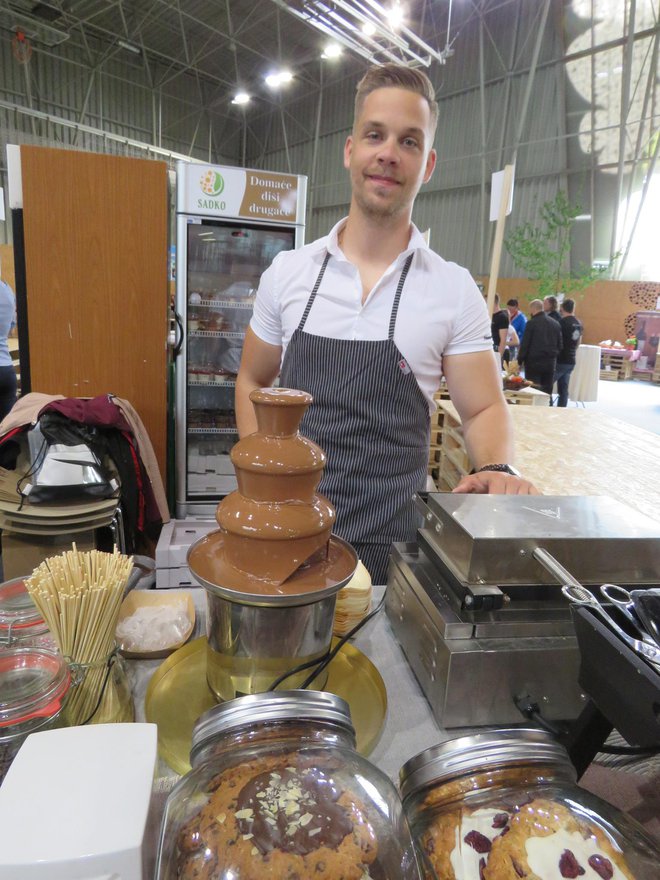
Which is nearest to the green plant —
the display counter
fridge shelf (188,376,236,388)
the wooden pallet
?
the wooden pallet

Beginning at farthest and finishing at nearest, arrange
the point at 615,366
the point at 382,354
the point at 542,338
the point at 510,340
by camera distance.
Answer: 1. the point at 615,366
2. the point at 510,340
3. the point at 542,338
4. the point at 382,354

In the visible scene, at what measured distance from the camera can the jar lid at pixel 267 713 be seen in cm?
61

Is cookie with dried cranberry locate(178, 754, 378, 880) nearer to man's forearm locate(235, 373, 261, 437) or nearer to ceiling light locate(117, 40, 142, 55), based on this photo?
man's forearm locate(235, 373, 261, 437)

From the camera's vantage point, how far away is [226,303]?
4.02 meters

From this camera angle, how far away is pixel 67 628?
0.76 m

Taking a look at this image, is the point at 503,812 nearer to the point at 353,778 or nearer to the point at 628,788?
the point at 353,778

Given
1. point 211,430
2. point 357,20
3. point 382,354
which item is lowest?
point 211,430

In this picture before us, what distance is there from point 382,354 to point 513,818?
4.32 ft

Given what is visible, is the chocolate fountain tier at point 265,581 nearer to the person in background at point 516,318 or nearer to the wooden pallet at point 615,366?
the person in background at point 516,318

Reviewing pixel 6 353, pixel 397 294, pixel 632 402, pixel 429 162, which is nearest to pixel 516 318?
pixel 632 402

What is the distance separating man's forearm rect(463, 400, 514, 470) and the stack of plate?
1874 mm

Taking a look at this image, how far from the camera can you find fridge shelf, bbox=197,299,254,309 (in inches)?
156

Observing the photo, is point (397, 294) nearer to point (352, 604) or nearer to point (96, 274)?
point (352, 604)

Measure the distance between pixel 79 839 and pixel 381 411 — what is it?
4.59ft
